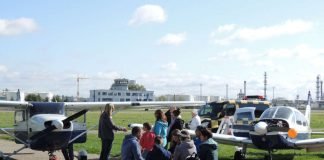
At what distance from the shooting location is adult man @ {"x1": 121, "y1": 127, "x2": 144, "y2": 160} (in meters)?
8.54

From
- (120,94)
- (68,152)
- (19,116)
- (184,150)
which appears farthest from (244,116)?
(120,94)

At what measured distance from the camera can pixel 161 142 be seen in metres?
9.15

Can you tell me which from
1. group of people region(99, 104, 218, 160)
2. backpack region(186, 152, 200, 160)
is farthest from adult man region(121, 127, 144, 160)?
backpack region(186, 152, 200, 160)

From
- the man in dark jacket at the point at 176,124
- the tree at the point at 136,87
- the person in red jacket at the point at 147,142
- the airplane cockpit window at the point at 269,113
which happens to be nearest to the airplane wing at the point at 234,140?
the airplane cockpit window at the point at 269,113

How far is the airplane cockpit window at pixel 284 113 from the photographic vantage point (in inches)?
558

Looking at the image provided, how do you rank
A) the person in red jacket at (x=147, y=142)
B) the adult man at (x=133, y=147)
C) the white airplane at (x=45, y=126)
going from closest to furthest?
the adult man at (x=133, y=147) < the person in red jacket at (x=147, y=142) < the white airplane at (x=45, y=126)

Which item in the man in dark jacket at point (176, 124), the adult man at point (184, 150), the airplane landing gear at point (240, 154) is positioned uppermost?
the man in dark jacket at point (176, 124)

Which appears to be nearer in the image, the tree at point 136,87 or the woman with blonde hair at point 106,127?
the woman with blonde hair at point 106,127

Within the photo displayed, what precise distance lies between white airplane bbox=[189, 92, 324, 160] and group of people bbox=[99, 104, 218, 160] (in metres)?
Result: 3.23

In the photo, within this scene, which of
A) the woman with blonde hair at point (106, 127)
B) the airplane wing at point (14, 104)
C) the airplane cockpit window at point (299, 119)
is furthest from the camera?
the airplane cockpit window at point (299, 119)

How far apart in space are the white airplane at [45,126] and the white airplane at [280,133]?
5.03 metres

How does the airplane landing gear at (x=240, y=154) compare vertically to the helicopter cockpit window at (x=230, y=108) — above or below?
below

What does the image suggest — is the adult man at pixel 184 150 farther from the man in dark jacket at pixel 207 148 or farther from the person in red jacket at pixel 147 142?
the person in red jacket at pixel 147 142

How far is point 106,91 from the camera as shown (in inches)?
6216
